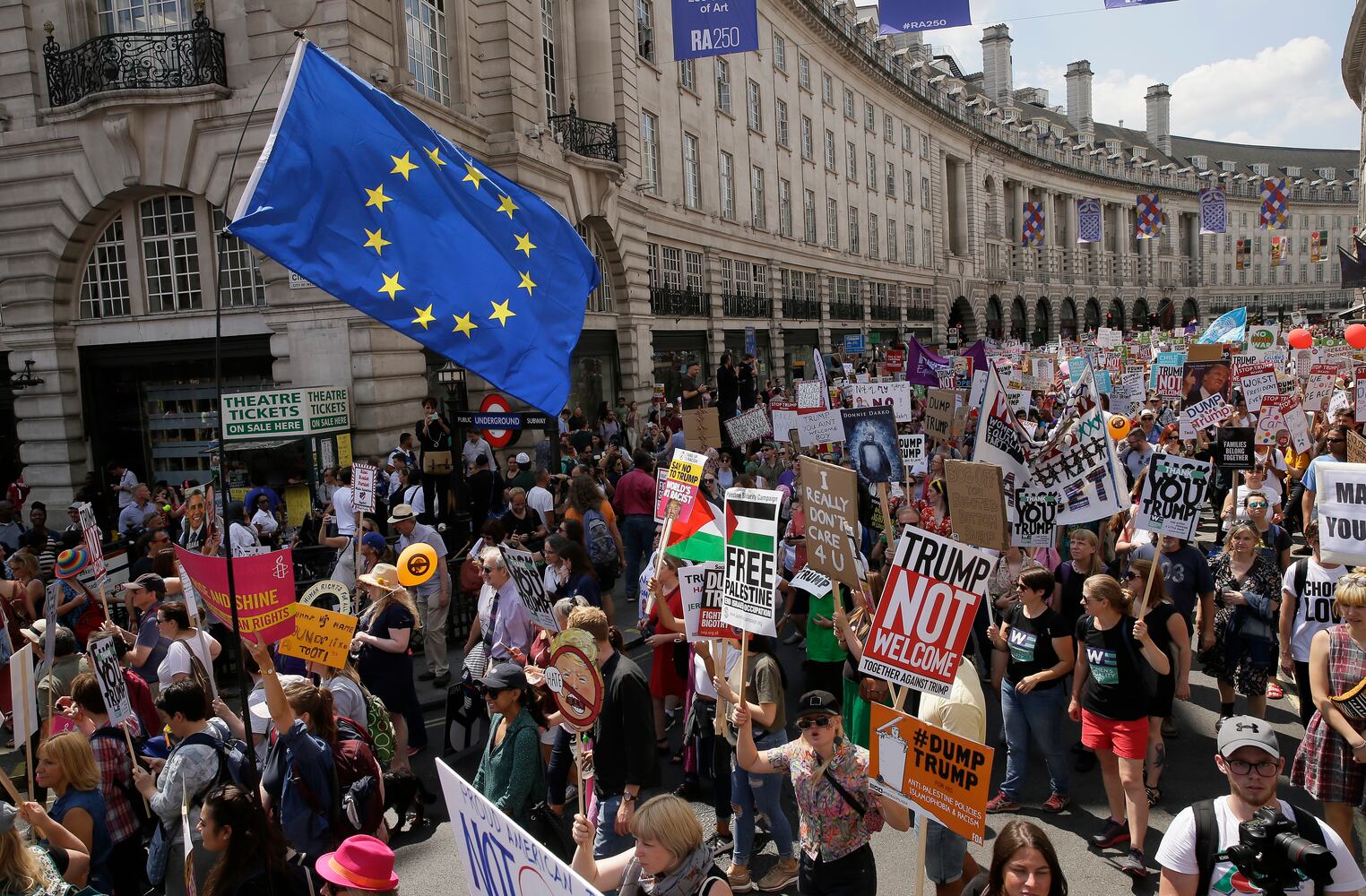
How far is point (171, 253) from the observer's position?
17672 mm

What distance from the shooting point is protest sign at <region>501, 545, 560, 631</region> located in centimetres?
627

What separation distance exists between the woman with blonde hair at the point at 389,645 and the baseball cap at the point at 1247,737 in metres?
5.14

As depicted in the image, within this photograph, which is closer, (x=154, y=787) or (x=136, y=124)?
(x=154, y=787)

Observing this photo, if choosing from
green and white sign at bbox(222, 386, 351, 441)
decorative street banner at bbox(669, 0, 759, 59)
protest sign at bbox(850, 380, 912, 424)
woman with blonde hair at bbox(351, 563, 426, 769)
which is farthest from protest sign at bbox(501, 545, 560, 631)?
decorative street banner at bbox(669, 0, 759, 59)

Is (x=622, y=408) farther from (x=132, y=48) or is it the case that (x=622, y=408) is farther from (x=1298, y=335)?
(x=1298, y=335)

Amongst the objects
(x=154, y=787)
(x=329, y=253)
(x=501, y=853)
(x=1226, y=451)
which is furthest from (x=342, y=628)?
(x=1226, y=451)

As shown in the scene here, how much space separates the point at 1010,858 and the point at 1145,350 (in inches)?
1310

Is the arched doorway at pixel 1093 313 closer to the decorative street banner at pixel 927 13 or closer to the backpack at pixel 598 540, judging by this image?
the decorative street banner at pixel 927 13

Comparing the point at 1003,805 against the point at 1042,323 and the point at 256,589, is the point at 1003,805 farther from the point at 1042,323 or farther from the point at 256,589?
the point at 1042,323

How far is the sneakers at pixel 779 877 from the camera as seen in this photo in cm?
561

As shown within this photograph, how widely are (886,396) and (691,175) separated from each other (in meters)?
19.8

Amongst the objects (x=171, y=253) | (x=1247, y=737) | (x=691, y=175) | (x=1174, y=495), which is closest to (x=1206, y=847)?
(x=1247, y=737)

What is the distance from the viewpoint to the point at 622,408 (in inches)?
995

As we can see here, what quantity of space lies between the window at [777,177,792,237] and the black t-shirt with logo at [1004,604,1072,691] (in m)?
35.6
